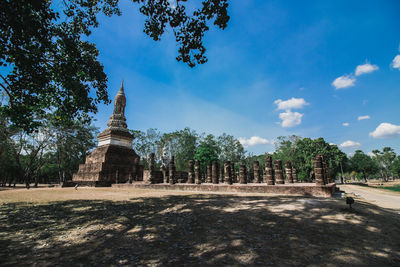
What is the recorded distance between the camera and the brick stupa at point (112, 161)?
20.7m

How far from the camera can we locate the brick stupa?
68.0ft

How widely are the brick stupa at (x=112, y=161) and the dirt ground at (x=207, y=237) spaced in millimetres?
14636

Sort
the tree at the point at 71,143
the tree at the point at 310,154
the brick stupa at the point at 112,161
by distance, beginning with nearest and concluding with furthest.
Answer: the brick stupa at the point at 112,161 < the tree at the point at 71,143 < the tree at the point at 310,154

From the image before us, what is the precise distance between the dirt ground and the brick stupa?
48.0ft

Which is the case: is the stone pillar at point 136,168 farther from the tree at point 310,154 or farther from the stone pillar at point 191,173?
the tree at point 310,154

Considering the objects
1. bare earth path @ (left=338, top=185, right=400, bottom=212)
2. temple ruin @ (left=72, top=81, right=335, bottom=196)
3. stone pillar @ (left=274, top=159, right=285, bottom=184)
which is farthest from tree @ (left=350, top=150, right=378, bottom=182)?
stone pillar @ (left=274, top=159, right=285, bottom=184)

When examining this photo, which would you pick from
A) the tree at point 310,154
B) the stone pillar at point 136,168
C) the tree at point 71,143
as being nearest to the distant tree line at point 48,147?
the tree at point 71,143

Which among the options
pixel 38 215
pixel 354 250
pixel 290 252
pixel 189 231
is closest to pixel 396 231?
pixel 354 250

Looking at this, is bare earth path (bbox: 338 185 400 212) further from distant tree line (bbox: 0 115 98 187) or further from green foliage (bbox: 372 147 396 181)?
green foliage (bbox: 372 147 396 181)

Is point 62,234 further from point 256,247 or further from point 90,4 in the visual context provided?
point 90,4

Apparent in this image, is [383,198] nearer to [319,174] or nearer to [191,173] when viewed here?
[319,174]

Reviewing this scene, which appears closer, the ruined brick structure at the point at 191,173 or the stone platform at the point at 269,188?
the stone platform at the point at 269,188

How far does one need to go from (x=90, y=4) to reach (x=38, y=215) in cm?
928

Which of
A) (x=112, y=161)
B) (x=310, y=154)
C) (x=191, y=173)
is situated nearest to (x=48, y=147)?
(x=112, y=161)
